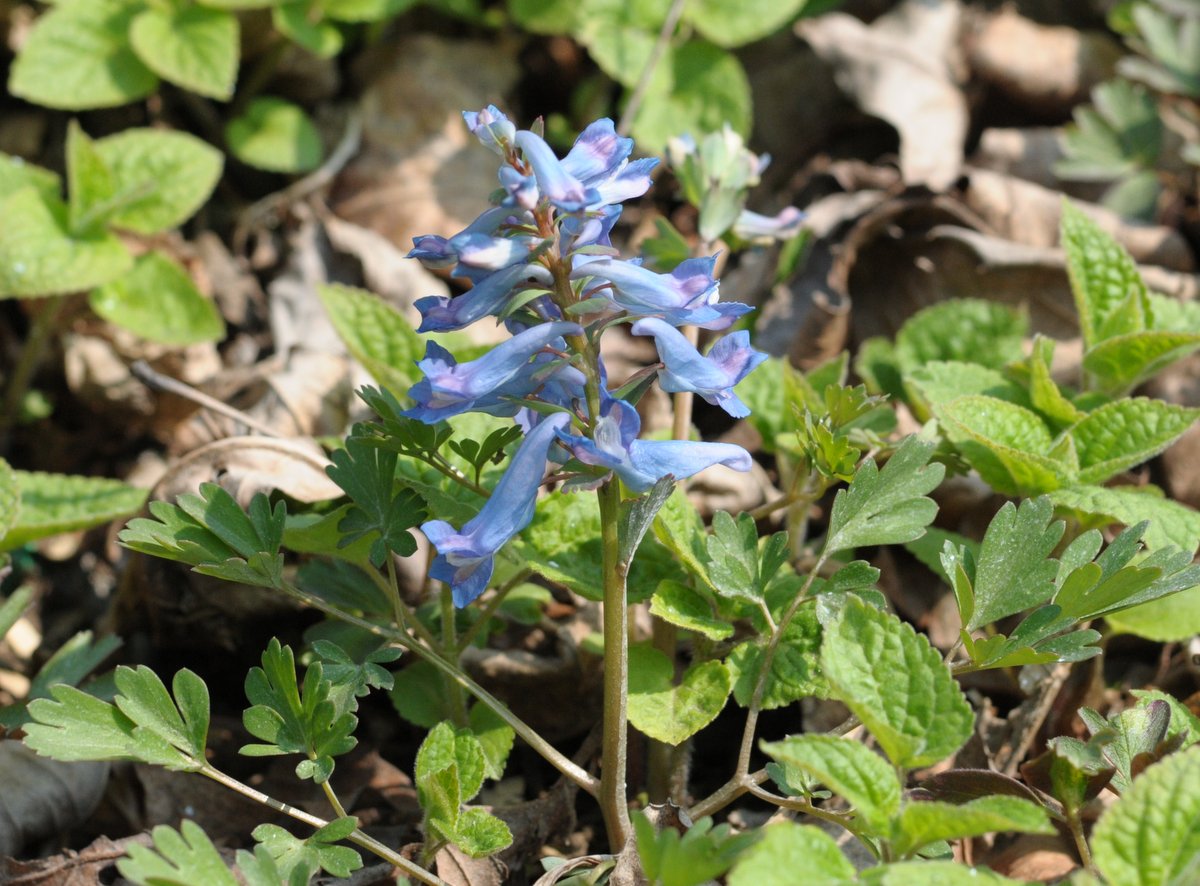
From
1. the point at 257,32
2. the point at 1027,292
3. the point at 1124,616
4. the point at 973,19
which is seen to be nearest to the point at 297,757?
the point at 1124,616

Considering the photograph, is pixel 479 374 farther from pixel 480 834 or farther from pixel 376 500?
pixel 480 834

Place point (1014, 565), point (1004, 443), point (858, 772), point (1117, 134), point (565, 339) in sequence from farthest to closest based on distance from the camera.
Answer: point (1117, 134) → point (1004, 443) → point (1014, 565) → point (565, 339) → point (858, 772)

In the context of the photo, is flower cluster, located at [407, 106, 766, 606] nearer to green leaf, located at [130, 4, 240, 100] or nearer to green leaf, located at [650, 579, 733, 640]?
green leaf, located at [650, 579, 733, 640]

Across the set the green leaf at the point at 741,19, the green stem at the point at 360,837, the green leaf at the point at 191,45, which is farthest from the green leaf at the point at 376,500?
the green leaf at the point at 741,19

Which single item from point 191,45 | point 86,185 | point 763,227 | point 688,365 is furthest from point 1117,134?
point 86,185

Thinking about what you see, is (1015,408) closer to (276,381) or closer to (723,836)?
(723,836)

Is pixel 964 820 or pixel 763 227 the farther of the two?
pixel 763 227

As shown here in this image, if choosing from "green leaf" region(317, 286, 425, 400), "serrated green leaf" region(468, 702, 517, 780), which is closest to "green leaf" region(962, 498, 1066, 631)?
"serrated green leaf" region(468, 702, 517, 780)
